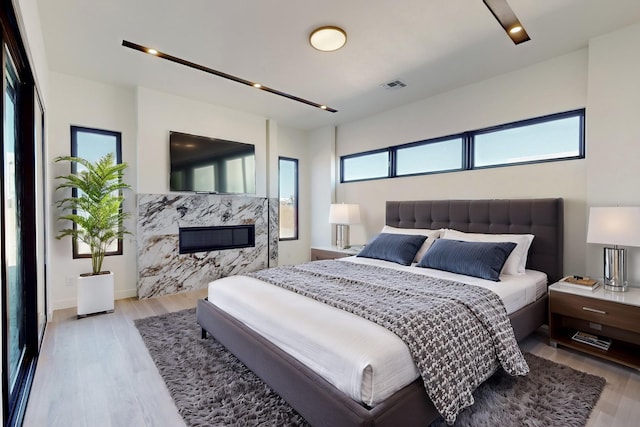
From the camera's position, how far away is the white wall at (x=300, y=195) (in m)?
5.87

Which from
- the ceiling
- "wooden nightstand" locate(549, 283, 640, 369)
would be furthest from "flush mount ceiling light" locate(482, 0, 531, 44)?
"wooden nightstand" locate(549, 283, 640, 369)

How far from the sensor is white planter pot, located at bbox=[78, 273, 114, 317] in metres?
3.42

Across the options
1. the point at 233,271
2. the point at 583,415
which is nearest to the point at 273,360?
the point at 583,415

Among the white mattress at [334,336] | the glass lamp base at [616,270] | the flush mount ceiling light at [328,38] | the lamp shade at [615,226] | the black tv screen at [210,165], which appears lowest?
the white mattress at [334,336]

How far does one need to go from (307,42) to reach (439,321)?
264 centimetres

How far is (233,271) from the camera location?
501cm

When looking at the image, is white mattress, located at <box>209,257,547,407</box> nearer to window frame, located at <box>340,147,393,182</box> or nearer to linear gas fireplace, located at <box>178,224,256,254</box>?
linear gas fireplace, located at <box>178,224,256,254</box>

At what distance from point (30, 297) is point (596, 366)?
4.64 m

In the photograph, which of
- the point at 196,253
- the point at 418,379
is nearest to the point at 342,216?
the point at 196,253

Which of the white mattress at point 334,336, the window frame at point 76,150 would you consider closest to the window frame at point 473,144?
the white mattress at point 334,336

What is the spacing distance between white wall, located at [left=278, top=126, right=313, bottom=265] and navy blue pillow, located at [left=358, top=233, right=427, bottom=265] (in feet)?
7.77

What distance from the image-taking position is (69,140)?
377cm

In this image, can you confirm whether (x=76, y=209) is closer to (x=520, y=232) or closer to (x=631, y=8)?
(x=520, y=232)

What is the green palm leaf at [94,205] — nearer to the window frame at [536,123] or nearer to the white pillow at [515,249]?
the white pillow at [515,249]
